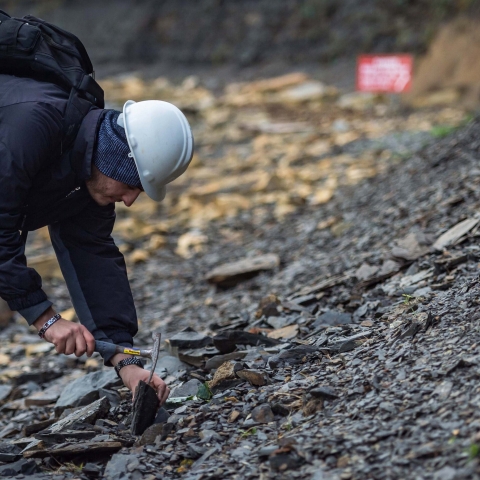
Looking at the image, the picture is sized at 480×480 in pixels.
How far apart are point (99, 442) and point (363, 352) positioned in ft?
3.68

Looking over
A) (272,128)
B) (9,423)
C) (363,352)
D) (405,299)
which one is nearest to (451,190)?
(405,299)

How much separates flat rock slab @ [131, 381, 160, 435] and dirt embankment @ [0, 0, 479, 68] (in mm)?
13773

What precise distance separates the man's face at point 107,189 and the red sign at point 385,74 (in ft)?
29.4

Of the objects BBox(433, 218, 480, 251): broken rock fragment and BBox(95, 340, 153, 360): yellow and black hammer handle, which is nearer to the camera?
BBox(95, 340, 153, 360): yellow and black hammer handle

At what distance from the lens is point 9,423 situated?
169 inches

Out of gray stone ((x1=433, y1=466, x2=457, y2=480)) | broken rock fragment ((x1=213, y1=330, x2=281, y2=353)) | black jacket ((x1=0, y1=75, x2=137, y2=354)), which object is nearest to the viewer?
gray stone ((x1=433, y1=466, x2=457, y2=480))

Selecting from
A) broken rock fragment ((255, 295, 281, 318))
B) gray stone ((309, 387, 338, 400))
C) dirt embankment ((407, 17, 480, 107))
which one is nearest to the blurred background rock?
dirt embankment ((407, 17, 480, 107))

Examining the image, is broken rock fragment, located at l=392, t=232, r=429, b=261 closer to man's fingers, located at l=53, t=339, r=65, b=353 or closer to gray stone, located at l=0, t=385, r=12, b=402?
man's fingers, located at l=53, t=339, r=65, b=353

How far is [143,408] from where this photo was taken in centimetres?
312

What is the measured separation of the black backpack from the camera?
9.93 ft

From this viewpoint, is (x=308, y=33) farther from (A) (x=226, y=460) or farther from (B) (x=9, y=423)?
(A) (x=226, y=460)

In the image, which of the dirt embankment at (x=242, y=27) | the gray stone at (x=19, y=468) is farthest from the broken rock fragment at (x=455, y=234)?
the dirt embankment at (x=242, y=27)

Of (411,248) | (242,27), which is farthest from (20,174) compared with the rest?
(242,27)

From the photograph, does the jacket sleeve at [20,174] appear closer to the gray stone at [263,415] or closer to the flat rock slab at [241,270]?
the gray stone at [263,415]
